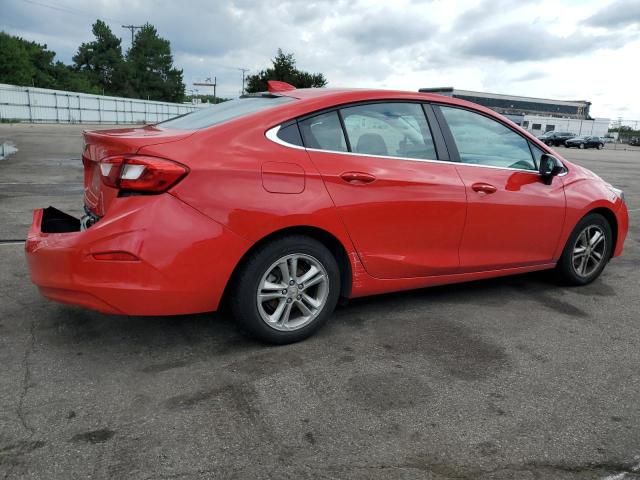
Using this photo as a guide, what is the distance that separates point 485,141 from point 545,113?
8390 centimetres

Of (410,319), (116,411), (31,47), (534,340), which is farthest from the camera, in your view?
(31,47)

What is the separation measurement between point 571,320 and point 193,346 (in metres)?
2.66

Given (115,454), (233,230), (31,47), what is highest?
(31,47)

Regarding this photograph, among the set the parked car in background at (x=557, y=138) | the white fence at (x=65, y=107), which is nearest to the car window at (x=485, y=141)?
the white fence at (x=65, y=107)

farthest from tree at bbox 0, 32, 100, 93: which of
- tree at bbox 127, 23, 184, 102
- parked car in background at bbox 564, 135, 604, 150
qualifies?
parked car in background at bbox 564, 135, 604, 150

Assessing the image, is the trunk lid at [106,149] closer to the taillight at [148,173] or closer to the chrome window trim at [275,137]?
the taillight at [148,173]

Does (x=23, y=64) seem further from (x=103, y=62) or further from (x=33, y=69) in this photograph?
(x=103, y=62)

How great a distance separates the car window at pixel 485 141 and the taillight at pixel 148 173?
6.60 ft

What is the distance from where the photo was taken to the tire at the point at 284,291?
3.06m

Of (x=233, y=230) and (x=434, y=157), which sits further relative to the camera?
(x=434, y=157)

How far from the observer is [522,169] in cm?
→ 418

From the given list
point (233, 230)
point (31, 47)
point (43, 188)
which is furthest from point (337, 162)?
point (31, 47)

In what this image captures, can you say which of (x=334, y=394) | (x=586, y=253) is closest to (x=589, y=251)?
(x=586, y=253)

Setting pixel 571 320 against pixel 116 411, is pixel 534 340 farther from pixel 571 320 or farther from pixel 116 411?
pixel 116 411
